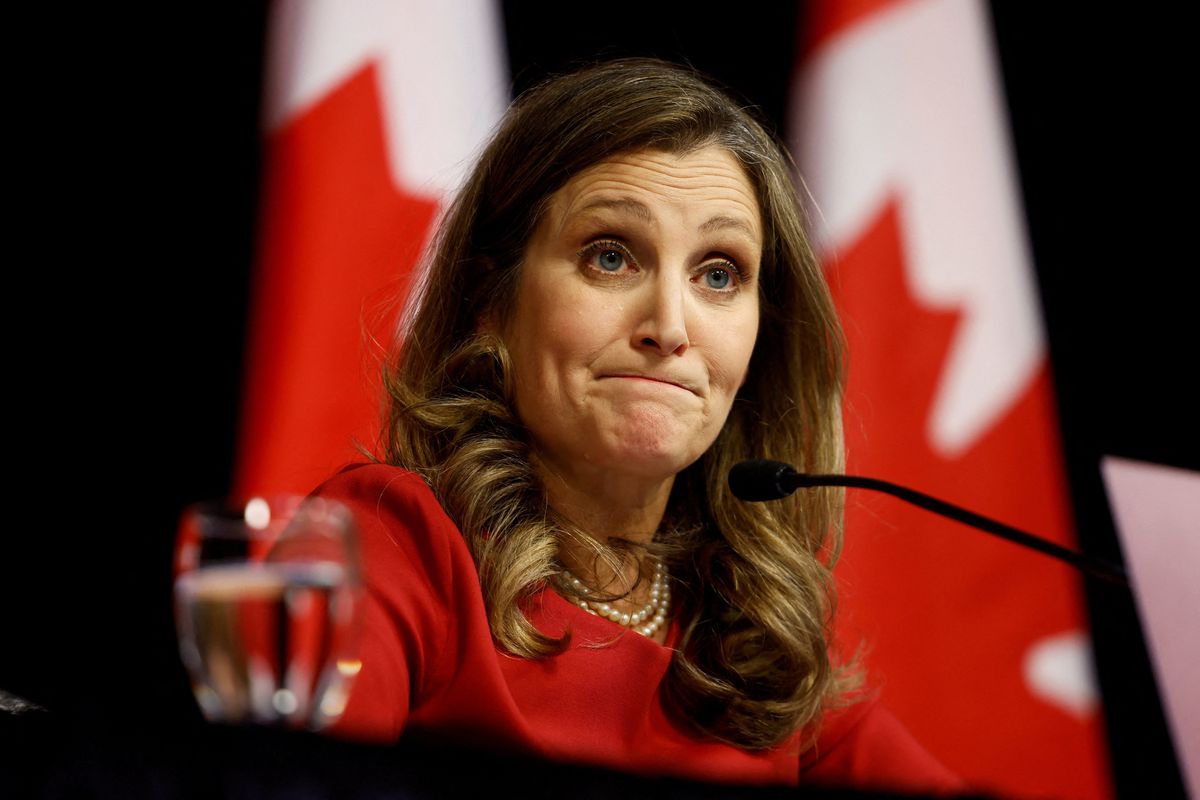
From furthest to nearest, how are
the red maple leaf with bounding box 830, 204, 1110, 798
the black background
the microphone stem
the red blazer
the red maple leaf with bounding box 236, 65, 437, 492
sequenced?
1. the red maple leaf with bounding box 830, 204, 1110, 798
2. the red maple leaf with bounding box 236, 65, 437, 492
3. the black background
4. the red blazer
5. the microphone stem

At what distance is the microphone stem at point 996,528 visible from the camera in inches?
37.9

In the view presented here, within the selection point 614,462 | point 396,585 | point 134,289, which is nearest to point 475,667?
point 396,585

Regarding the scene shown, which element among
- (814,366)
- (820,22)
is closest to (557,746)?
(814,366)

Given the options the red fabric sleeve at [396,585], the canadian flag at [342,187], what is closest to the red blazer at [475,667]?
the red fabric sleeve at [396,585]

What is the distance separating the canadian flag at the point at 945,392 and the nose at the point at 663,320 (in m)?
1.02

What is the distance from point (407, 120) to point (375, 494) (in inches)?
49.3

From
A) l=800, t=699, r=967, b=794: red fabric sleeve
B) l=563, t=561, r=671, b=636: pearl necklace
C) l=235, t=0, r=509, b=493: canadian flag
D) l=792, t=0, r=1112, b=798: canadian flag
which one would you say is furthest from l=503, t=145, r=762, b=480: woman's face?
l=792, t=0, r=1112, b=798: canadian flag

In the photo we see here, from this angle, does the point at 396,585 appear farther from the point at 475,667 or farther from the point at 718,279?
the point at 718,279

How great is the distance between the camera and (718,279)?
131cm

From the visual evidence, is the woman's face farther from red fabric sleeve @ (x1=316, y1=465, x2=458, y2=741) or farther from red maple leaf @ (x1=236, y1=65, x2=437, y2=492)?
red maple leaf @ (x1=236, y1=65, x2=437, y2=492)

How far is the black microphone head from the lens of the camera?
1.10 m

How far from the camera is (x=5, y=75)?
6.15 feet

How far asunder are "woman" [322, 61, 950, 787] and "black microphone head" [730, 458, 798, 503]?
136mm

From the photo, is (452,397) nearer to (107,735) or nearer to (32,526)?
(107,735)
